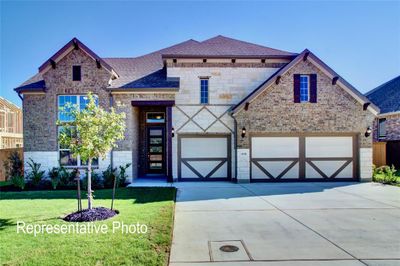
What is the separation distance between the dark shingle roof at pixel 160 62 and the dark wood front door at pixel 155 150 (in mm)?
2981

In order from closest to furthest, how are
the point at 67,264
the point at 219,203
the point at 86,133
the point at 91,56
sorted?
the point at 67,264
the point at 86,133
the point at 219,203
the point at 91,56

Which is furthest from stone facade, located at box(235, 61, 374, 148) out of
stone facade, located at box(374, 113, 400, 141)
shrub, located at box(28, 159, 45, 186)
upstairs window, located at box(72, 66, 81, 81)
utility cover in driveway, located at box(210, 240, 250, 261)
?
shrub, located at box(28, 159, 45, 186)

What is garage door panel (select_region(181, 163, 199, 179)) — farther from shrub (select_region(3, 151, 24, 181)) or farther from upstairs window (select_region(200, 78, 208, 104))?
shrub (select_region(3, 151, 24, 181))

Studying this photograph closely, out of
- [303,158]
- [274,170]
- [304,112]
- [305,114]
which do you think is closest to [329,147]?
[303,158]

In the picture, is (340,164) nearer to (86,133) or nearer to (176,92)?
(176,92)

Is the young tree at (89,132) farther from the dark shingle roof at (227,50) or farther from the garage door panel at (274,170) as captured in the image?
the garage door panel at (274,170)

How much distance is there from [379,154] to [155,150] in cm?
1480

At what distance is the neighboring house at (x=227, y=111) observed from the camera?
13.4m

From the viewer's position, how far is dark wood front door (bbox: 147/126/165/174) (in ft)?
52.4

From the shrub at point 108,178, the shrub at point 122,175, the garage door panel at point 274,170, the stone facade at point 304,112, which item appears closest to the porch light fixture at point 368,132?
the stone facade at point 304,112

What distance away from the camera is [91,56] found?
1325cm

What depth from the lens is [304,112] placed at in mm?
13812

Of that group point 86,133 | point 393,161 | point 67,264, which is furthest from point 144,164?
point 393,161

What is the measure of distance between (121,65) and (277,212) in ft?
41.4
